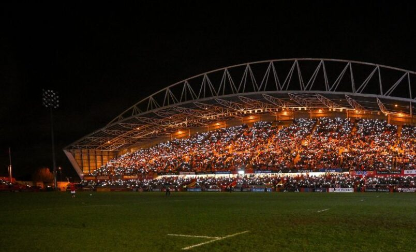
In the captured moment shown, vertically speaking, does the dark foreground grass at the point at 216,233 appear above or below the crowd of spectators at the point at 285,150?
below

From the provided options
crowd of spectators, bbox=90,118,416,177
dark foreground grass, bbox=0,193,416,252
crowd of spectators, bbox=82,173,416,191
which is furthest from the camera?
crowd of spectators, bbox=90,118,416,177

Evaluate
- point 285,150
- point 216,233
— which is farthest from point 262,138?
point 216,233

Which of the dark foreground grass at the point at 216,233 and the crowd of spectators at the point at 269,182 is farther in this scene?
the crowd of spectators at the point at 269,182

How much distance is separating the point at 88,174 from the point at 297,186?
43.4 meters

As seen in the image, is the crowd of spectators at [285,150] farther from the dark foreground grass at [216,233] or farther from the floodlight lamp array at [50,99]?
the dark foreground grass at [216,233]

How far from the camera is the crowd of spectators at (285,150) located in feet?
172

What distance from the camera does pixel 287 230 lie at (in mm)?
12633

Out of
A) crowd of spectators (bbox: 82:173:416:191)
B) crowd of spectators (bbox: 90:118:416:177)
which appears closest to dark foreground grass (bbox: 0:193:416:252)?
crowd of spectators (bbox: 82:173:416:191)

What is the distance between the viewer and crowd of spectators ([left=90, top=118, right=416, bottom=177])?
52312 millimetres

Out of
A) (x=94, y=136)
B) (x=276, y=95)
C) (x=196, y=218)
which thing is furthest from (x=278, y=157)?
(x=196, y=218)

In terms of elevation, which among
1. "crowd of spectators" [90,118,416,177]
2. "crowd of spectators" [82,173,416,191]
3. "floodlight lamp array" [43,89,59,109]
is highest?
"floodlight lamp array" [43,89,59,109]

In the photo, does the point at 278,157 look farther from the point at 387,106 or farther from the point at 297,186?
the point at 387,106

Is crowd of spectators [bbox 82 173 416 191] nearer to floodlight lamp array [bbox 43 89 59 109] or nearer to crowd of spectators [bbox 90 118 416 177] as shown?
crowd of spectators [bbox 90 118 416 177]

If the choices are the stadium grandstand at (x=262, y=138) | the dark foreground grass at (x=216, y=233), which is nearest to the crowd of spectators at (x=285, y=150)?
the stadium grandstand at (x=262, y=138)
